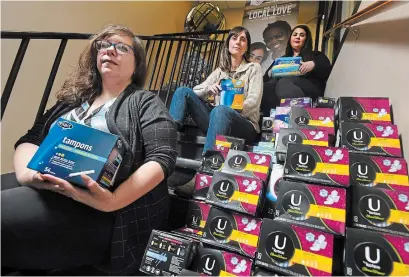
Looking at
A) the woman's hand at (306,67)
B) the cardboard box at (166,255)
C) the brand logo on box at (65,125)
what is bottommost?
the cardboard box at (166,255)

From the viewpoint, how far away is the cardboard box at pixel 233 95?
163cm

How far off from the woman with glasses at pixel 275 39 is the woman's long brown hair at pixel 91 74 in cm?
324

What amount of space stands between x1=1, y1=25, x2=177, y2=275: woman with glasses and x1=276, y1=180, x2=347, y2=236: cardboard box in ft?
1.32

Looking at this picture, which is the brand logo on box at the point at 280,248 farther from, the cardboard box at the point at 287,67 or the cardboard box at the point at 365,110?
the cardboard box at the point at 287,67

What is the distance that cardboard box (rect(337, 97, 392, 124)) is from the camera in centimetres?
109

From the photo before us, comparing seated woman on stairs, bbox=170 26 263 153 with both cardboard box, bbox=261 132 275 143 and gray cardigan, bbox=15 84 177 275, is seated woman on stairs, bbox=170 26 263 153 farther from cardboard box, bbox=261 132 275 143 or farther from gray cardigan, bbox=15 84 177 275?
Result: gray cardigan, bbox=15 84 177 275

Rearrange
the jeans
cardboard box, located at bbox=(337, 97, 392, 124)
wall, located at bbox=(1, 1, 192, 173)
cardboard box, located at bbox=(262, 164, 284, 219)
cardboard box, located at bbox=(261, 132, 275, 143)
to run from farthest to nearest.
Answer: wall, located at bbox=(1, 1, 192, 173) < cardboard box, located at bbox=(261, 132, 275, 143) < the jeans < cardboard box, located at bbox=(337, 97, 392, 124) < cardboard box, located at bbox=(262, 164, 284, 219)

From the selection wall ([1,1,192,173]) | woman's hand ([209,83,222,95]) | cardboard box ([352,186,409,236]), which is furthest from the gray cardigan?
wall ([1,1,192,173])

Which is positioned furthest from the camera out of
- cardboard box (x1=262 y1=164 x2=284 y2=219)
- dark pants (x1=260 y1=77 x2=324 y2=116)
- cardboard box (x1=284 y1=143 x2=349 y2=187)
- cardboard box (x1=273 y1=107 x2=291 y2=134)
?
dark pants (x1=260 y1=77 x2=324 y2=116)

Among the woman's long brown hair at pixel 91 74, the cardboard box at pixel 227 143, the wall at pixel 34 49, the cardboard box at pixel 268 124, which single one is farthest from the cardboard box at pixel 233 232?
the wall at pixel 34 49

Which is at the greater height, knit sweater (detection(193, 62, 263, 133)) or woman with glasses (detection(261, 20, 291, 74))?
woman with glasses (detection(261, 20, 291, 74))

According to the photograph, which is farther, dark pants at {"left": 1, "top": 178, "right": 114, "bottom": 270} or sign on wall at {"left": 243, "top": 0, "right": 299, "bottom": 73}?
sign on wall at {"left": 243, "top": 0, "right": 299, "bottom": 73}

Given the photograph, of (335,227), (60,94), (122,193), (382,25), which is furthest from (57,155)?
(382,25)

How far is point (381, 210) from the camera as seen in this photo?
75 cm
